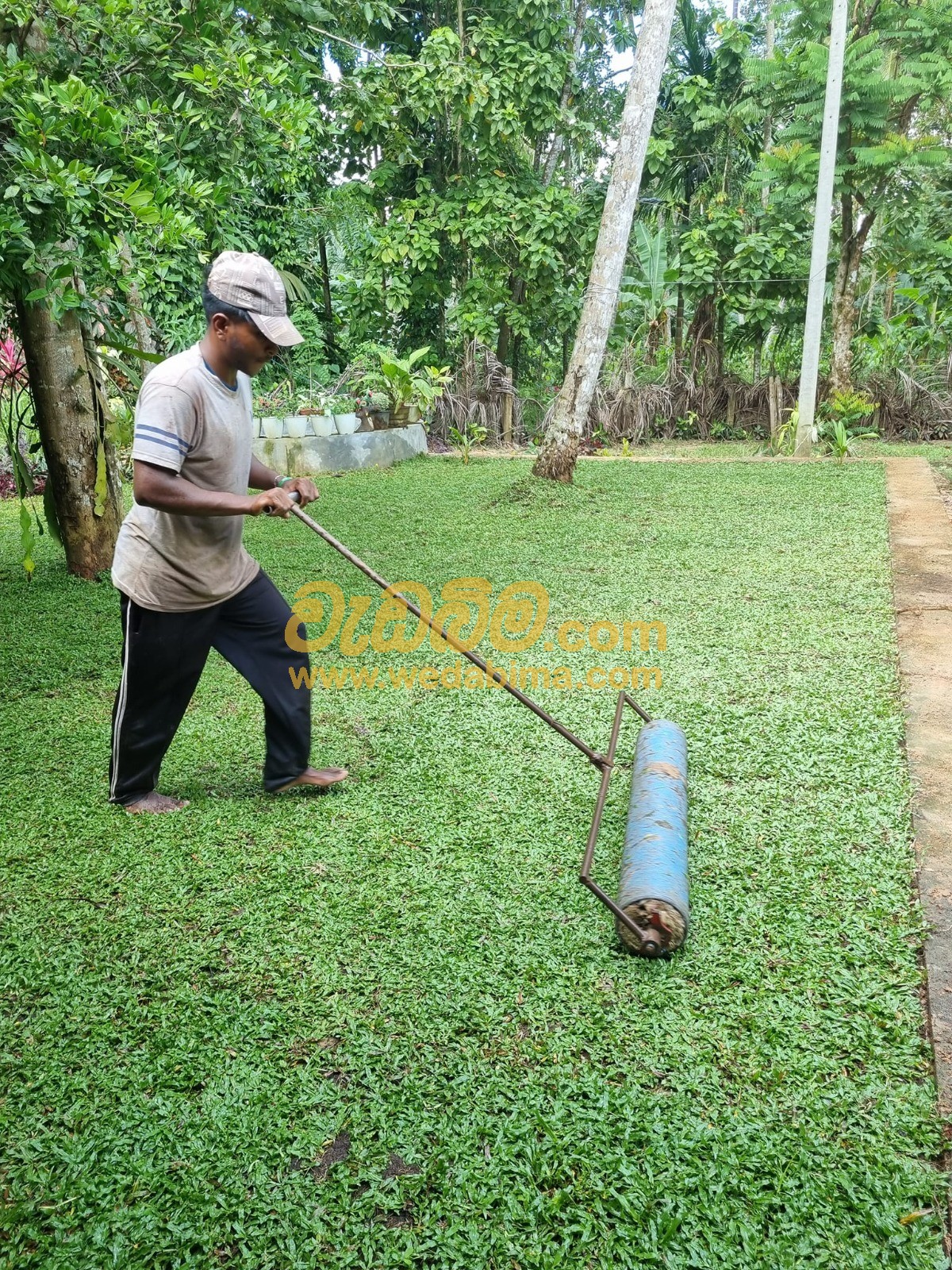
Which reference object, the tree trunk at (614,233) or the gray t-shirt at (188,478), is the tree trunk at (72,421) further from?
the tree trunk at (614,233)

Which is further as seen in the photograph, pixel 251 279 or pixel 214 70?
pixel 214 70

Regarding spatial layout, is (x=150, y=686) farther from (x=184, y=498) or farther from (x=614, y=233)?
(x=614, y=233)

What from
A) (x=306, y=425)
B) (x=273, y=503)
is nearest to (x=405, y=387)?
(x=306, y=425)

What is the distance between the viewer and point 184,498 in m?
2.57

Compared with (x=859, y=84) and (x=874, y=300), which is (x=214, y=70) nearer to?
(x=859, y=84)

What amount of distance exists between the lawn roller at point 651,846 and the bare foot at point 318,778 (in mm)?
734

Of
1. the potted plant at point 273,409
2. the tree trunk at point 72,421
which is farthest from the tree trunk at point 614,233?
the tree trunk at point 72,421

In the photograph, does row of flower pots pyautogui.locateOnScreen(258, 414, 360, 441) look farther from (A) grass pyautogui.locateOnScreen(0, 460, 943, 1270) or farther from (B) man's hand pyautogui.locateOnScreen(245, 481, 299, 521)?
(B) man's hand pyautogui.locateOnScreen(245, 481, 299, 521)

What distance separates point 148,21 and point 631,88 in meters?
4.36

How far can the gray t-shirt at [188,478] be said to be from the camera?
2.54 metres

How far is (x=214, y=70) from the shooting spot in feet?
15.3

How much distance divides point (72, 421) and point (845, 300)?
9.09 m

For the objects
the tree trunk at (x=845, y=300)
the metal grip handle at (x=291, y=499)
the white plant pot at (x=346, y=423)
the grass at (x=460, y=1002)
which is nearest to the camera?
the grass at (x=460, y=1002)

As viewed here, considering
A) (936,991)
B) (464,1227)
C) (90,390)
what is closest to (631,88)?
(90,390)
